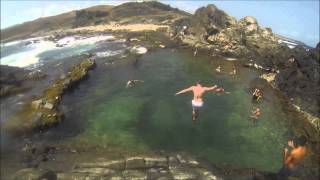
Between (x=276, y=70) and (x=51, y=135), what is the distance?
4134 centimetres

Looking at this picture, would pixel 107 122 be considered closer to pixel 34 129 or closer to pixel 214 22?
pixel 34 129

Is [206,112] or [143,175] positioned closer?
[143,175]

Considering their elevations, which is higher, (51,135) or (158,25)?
(158,25)

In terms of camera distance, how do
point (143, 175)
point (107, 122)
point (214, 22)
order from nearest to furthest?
point (143, 175) < point (107, 122) < point (214, 22)

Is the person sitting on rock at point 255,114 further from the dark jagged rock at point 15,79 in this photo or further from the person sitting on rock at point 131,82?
the dark jagged rock at point 15,79

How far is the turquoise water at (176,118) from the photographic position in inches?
1478

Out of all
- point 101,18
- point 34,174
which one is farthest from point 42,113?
point 101,18

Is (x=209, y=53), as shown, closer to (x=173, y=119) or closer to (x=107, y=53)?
(x=107, y=53)

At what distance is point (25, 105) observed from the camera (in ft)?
147

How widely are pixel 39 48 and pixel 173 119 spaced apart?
190 ft

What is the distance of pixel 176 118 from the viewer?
4472 cm

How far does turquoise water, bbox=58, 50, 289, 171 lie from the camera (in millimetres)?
37531

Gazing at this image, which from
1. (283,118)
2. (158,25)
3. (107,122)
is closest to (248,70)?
(283,118)

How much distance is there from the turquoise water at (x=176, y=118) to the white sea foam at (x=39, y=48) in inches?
854
